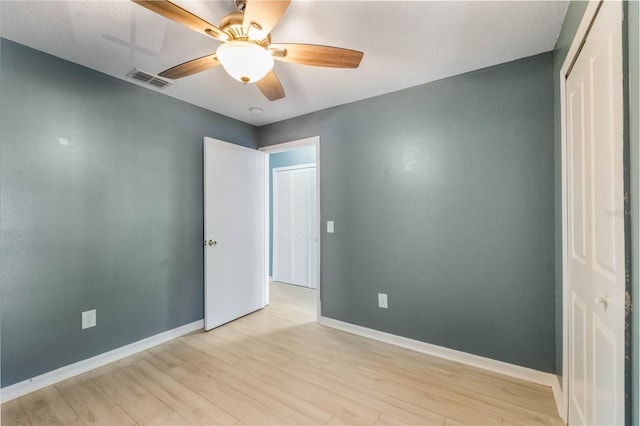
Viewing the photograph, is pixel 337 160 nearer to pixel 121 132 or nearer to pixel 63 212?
pixel 121 132

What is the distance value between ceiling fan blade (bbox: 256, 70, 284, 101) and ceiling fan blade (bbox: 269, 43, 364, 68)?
0.20 meters

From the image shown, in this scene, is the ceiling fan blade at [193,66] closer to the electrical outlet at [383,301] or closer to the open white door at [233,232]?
the open white door at [233,232]

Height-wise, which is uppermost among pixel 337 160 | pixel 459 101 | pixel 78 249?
pixel 459 101

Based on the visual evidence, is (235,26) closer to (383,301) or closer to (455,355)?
(383,301)

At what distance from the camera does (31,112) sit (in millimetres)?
1854

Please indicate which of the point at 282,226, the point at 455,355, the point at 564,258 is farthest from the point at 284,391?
the point at 282,226

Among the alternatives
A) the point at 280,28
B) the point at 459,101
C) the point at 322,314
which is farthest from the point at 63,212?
the point at 459,101

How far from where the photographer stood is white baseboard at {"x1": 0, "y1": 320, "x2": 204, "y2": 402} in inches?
69.5

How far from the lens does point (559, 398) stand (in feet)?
5.45

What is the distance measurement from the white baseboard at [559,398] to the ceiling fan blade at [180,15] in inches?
112

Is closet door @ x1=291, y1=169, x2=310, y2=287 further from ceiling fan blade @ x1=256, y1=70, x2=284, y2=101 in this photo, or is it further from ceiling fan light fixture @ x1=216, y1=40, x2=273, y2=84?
ceiling fan light fixture @ x1=216, y1=40, x2=273, y2=84

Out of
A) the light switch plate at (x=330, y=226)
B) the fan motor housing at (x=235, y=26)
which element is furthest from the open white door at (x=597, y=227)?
the light switch plate at (x=330, y=226)

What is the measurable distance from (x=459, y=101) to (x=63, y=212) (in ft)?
10.6

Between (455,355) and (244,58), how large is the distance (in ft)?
8.61
